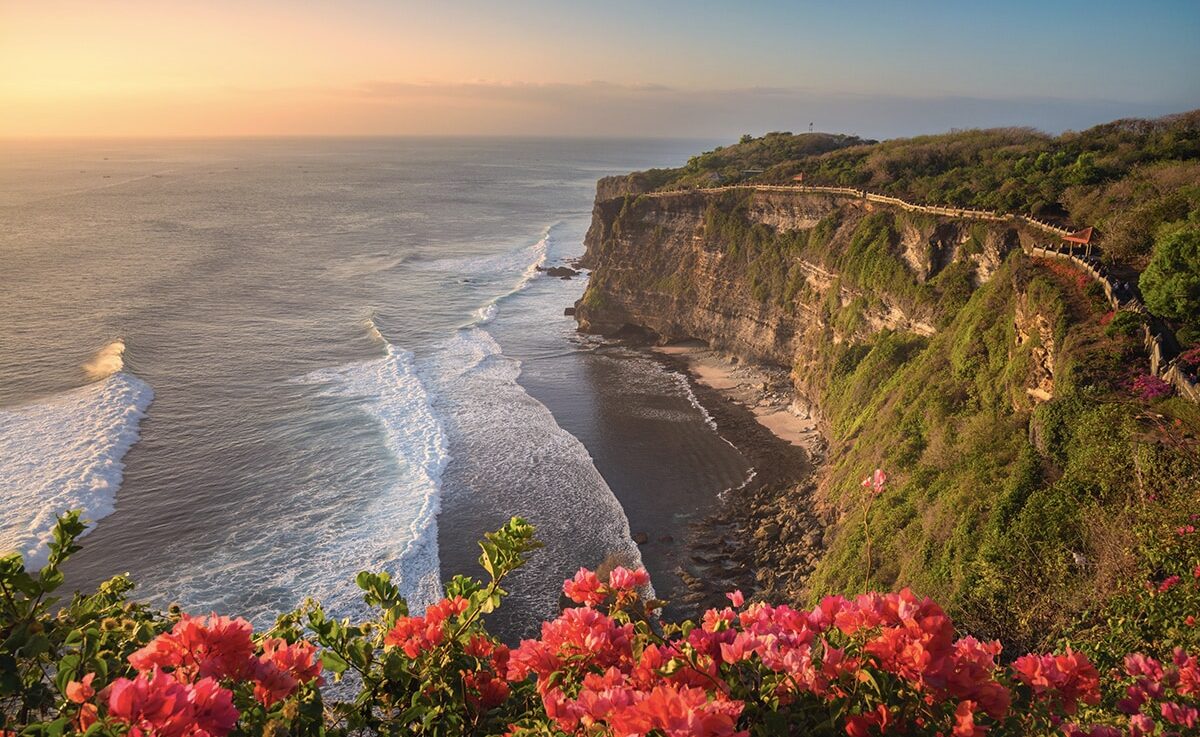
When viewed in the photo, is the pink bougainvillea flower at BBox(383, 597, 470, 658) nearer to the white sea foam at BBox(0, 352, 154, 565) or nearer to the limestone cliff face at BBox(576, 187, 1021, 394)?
the white sea foam at BBox(0, 352, 154, 565)

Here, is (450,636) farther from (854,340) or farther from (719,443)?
(854,340)

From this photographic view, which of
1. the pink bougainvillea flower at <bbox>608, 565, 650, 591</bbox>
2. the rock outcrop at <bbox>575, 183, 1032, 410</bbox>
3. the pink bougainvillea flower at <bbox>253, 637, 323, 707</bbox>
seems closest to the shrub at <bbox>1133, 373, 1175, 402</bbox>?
the rock outcrop at <bbox>575, 183, 1032, 410</bbox>

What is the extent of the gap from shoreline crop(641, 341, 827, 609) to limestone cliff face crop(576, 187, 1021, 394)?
125 inches

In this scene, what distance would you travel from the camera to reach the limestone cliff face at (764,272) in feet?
116

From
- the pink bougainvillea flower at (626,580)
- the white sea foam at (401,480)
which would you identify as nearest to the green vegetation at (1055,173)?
the white sea foam at (401,480)

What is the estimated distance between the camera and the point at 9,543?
87.9 ft

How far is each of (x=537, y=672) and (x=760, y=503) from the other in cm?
2858

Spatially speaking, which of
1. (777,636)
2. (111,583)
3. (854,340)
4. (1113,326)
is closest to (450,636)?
(777,636)

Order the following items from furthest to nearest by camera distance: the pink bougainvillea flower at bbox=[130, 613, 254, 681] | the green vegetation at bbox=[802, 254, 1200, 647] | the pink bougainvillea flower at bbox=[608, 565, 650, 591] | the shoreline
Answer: the shoreline
the green vegetation at bbox=[802, 254, 1200, 647]
the pink bougainvillea flower at bbox=[608, 565, 650, 591]
the pink bougainvillea flower at bbox=[130, 613, 254, 681]

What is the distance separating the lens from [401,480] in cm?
3378

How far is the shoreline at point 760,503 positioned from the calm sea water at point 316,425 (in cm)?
131

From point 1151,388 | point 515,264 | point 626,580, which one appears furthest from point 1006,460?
point 515,264

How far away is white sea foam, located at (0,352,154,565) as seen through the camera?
28672 mm

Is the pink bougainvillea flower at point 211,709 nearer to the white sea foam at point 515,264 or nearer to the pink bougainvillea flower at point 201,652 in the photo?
the pink bougainvillea flower at point 201,652
